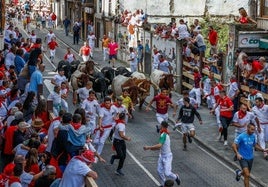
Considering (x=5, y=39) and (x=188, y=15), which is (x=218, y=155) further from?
(x=188, y=15)

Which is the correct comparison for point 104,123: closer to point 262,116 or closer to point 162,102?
point 162,102

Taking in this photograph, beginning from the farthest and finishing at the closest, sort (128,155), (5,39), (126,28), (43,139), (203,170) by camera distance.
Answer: (126,28) < (5,39) < (128,155) < (203,170) < (43,139)

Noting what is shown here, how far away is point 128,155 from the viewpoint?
2144cm

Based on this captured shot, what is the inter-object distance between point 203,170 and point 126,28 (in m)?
27.1

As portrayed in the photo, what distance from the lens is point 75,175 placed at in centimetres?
1226

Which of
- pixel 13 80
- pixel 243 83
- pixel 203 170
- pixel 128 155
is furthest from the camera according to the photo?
pixel 243 83

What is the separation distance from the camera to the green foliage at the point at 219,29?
38144 mm

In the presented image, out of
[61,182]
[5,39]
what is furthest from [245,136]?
[5,39]

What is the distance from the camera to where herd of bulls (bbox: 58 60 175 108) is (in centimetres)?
2742

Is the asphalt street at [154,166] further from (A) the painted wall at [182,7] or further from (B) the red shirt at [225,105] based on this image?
(A) the painted wall at [182,7]

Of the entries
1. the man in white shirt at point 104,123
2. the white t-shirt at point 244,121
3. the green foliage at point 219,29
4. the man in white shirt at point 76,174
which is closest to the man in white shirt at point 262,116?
the white t-shirt at point 244,121

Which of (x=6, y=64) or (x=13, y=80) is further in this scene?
(x=6, y=64)

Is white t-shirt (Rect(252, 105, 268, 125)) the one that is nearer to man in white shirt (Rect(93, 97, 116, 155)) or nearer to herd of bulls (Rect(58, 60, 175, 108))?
man in white shirt (Rect(93, 97, 116, 155))

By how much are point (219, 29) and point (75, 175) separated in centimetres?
3154
